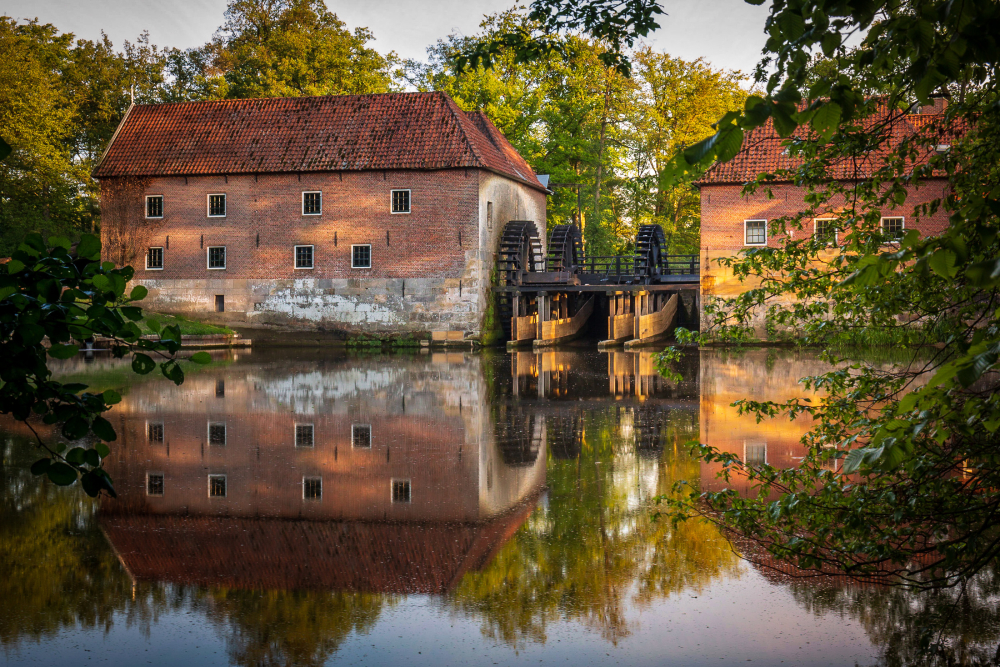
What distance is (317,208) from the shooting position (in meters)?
33.7

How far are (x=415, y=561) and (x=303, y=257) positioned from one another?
28.7m

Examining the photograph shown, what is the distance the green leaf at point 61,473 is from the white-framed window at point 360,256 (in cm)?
3110

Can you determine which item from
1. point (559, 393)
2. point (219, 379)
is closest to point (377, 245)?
point (219, 379)

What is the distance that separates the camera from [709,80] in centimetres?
4447

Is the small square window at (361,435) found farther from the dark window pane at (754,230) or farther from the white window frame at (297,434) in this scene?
the dark window pane at (754,230)

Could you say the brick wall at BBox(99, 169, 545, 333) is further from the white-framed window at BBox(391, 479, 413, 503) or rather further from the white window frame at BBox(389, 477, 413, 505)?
the white-framed window at BBox(391, 479, 413, 503)

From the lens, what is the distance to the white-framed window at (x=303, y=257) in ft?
111

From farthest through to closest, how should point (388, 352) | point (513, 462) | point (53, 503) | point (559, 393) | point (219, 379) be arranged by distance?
point (388, 352) → point (219, 379) → point (559, 393) → point (513, 462) → point (53, 503)

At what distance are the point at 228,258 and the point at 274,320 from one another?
2.95 metres

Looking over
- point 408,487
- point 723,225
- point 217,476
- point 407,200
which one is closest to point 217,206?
point 407,200

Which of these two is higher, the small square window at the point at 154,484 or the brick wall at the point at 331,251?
the brick wall at the point at 331,251

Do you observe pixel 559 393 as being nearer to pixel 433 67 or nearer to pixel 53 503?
pixel 53 503

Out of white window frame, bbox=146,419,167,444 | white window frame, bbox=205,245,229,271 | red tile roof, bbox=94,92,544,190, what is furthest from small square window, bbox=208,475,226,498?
white window frame, bbox=205,245,229,271

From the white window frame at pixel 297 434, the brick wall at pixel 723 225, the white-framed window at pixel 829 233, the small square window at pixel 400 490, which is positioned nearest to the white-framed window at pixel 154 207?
the brick wall at pixel 723 225
